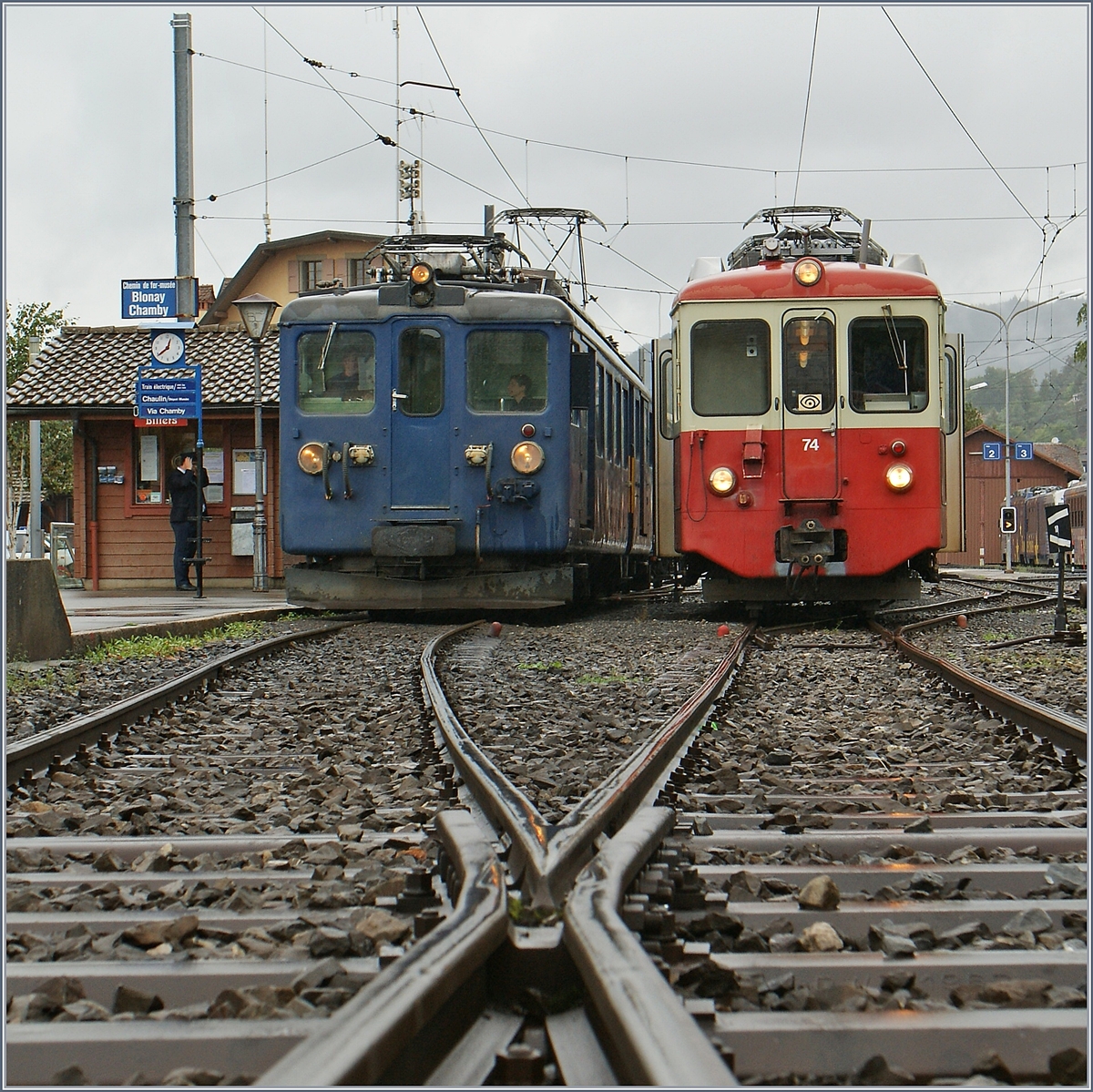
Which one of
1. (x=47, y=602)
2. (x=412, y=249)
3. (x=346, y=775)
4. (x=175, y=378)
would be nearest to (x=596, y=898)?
(x=346, y=775)

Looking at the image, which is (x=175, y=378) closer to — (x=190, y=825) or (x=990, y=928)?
(x=190, y=825)

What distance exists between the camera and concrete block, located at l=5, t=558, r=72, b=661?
9.20 meters

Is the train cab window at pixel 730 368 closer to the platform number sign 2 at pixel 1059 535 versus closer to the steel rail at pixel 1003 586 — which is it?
the platform number sign 2 at pixel 1059 535

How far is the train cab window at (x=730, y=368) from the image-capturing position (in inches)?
480

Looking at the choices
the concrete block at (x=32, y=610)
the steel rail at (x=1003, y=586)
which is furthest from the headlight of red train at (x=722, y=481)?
the steel rail at (x=1003, y=586)

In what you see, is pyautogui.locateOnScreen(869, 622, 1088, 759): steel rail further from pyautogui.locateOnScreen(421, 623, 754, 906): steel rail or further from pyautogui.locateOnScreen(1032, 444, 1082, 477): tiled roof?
pyautogui.locateOnScreen(1032, 444, 1082, 477): tiled roof

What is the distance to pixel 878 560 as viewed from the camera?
11859 mm

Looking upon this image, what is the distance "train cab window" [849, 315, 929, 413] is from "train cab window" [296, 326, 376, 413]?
4373mm

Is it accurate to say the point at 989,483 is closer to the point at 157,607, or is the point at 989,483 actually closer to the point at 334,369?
the point at 157,607

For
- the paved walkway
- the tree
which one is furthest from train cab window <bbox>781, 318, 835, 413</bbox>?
the tree

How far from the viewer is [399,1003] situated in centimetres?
183

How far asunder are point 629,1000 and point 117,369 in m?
22.5

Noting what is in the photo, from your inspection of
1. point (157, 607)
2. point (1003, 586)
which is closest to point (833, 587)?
point (157, 607)

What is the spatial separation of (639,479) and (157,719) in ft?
43.1
